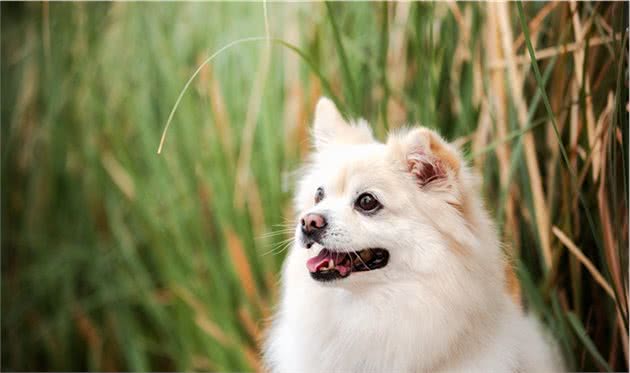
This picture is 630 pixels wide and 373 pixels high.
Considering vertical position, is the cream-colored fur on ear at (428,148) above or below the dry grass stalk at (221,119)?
below

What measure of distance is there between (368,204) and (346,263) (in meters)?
0.13

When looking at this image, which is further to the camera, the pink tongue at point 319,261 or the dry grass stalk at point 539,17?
the dry grass stalk at point 539,17

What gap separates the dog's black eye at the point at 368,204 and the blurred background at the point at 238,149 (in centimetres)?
41

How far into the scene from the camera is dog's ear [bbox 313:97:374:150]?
1.55 m

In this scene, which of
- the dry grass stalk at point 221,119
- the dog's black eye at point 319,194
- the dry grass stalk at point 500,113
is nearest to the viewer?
the dog's black eye at point 319,194

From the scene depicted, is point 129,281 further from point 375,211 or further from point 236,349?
point 375,211

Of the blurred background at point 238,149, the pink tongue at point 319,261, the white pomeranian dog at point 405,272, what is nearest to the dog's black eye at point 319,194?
the white pomeranian dog at point 405,272

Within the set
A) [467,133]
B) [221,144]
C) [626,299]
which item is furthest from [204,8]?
[626,299]

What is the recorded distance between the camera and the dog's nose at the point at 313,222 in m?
1.33

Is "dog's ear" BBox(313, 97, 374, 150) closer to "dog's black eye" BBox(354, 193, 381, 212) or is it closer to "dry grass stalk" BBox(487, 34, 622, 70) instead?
"dog's black eye" BBox(354, 193, 381, 212)

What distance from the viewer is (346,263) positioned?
4.54 feet

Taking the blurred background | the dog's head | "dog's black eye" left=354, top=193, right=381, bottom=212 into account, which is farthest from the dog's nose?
the blurred background

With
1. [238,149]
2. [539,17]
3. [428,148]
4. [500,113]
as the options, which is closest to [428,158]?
[428,148]

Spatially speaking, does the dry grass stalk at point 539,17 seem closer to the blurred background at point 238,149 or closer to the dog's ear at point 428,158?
the blurred background at point 238,149
